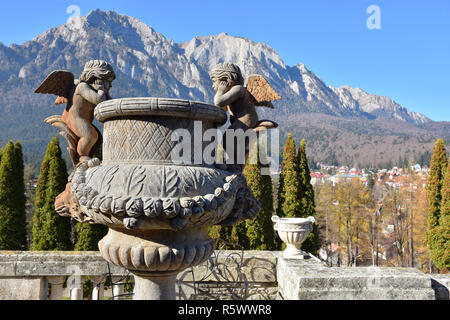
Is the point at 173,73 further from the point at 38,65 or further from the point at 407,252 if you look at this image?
→ the point at 407,252

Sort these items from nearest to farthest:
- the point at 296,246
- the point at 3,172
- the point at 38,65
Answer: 1. the point at 296,246
2. the point at 3,172
3. the point at 38,65

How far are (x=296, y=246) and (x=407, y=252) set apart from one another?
2145 cm

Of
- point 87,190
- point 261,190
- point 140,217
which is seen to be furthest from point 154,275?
point 261,190

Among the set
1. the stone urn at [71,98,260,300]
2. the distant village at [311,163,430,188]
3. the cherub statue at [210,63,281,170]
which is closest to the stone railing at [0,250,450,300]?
the stone urn at [71,98,260,300]

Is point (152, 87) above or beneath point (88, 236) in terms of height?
above

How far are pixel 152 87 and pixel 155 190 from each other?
15764 cm

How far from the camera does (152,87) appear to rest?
499ft

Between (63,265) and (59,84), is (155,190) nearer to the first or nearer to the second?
(59,84)

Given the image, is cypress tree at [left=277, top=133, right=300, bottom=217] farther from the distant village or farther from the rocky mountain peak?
the rocky mountain peak

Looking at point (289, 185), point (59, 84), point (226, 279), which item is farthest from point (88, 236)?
point (59, 84)

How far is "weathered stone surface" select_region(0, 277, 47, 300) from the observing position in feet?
12.0

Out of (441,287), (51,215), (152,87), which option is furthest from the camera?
(152,87)

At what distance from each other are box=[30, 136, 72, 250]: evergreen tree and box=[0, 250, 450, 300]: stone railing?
7.15 meters
